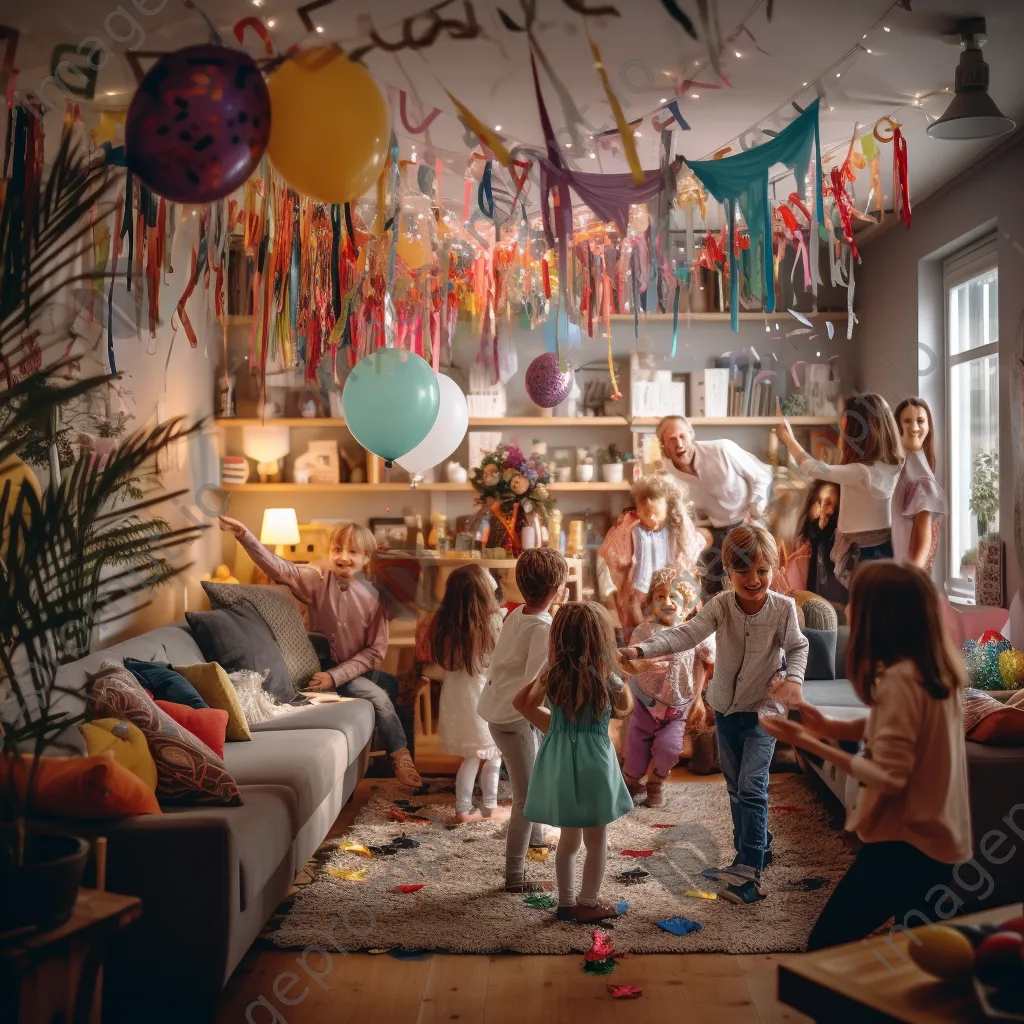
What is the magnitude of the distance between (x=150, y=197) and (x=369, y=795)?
2.38 meters

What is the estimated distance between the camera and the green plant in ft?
14.6

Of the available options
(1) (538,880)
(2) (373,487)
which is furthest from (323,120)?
(2) (373,487)

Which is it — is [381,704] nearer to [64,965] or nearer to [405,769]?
[405,769]

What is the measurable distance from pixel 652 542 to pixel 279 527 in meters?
1.94

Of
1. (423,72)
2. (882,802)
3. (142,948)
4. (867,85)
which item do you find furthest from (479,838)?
(867,85)

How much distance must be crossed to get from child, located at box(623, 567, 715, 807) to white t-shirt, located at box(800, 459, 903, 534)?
0.68m

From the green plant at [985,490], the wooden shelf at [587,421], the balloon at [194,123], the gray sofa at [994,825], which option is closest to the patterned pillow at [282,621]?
the wooden shelf at [587,421]

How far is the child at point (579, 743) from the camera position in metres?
2.73

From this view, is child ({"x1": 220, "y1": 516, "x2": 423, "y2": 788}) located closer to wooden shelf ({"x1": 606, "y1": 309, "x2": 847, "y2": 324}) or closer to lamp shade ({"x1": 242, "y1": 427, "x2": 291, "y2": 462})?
lamp shade ({"x1": 242, "y1": 427, "x2": 291, "y2": 462})

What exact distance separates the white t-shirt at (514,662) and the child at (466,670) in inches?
20.4

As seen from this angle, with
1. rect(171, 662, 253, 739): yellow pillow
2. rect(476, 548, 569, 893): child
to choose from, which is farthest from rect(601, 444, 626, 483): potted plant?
rect(171, 662, 253, 739): yellow pillow

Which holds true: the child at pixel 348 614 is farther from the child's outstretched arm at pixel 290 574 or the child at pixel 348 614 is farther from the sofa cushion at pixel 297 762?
the sofa cushion at pixel 297 762

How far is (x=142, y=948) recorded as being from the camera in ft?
7.38

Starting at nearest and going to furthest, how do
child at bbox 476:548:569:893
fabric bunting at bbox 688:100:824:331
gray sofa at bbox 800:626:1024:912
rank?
1. gray sofa at bbox 800:626:1024:912
2. fabric bunting at bbox 688:100:824:331
3. child at bbox 476:548:569:893
